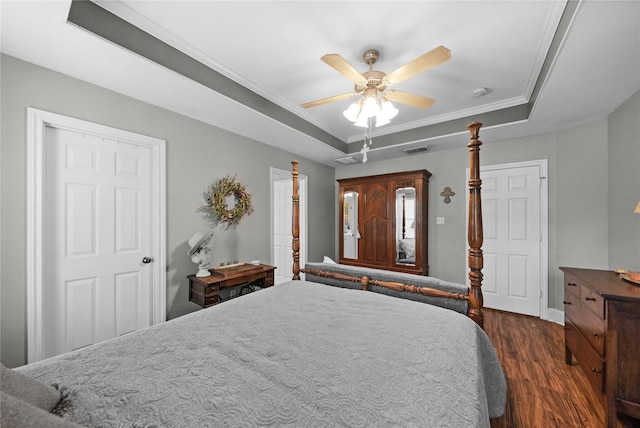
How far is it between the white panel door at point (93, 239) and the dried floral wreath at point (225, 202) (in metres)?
0.61

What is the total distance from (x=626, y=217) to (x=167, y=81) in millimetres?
4448

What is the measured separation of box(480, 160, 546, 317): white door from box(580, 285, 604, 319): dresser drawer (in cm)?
161

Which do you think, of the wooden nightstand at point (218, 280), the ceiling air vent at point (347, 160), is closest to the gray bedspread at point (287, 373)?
the wooden nightstand at point (218, 280)

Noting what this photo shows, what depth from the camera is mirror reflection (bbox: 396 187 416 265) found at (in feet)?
12.3

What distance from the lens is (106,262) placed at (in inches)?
85.8

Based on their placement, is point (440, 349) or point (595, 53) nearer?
point (440, 349)

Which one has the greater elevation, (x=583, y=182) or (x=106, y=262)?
(x=583, y=182)

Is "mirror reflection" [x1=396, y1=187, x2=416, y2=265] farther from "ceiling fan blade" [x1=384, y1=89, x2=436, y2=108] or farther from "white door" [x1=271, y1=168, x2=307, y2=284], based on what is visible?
"white door" [x1=271, y1=168, x2=307, y2=284]

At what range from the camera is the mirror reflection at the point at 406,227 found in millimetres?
3740

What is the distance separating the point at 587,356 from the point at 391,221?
2378 millimetres

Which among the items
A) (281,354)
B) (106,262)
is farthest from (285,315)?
(106,262)

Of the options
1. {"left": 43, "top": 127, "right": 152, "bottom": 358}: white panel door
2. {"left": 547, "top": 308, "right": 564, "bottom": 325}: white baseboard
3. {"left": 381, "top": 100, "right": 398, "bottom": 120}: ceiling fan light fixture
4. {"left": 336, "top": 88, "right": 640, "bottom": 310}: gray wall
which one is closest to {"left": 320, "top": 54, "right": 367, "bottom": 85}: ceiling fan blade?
{"left": 381, "top": 100, "right": 398, "bottom": 120}: ceiling fan light fixture

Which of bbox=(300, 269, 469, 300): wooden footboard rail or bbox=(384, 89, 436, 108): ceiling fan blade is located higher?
bbox=(384, 89, 436, 108): ceiling fan blade

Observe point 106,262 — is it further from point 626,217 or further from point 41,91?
point 626,217
